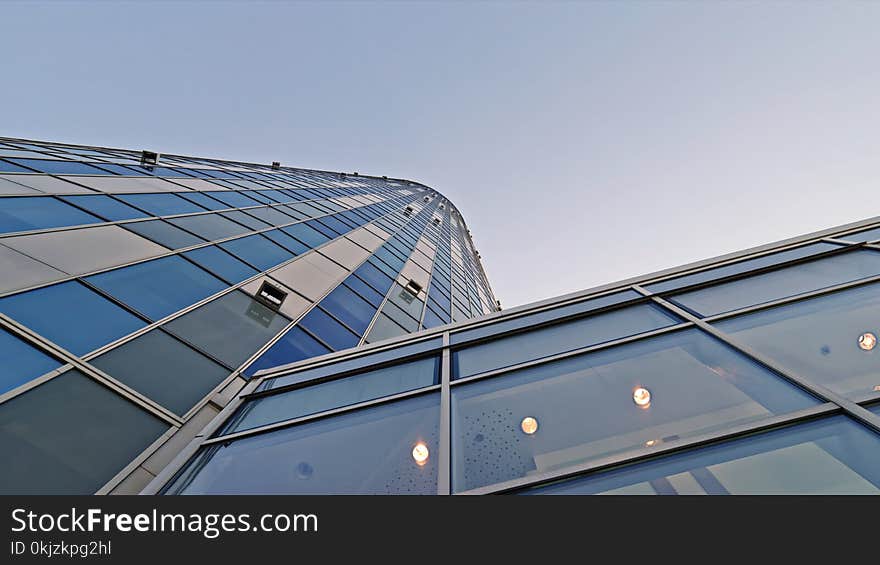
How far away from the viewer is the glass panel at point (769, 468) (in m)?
3.99

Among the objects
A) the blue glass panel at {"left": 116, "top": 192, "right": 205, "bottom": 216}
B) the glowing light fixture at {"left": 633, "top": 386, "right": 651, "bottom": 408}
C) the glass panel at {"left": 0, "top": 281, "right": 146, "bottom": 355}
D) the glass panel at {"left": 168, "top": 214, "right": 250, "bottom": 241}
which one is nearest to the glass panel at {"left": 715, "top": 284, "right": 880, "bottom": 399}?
the glowing light fixture at {"left": 633, "top": 386, "right": 651, "bottom": 408}

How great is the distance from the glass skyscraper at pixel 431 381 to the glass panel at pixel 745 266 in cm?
6

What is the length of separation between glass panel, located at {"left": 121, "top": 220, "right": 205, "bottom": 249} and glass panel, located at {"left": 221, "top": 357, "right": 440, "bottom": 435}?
6046mm

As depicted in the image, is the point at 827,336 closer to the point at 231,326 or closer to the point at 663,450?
the point at 663,450

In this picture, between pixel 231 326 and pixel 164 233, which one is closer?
pixel 231 326

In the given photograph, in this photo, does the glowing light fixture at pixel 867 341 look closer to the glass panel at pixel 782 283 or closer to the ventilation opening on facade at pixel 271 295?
the glass panel at pixel 782 283

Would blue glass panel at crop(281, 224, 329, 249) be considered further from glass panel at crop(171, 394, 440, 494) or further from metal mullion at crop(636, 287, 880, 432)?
metal mullion at crop(636, 287, 880, 432)

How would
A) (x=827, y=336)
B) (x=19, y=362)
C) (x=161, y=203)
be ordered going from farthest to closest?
(x=161, y=203) → (x=19, y=362) → (x=827, y=336)

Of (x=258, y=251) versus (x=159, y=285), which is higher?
(x=258, y=251)

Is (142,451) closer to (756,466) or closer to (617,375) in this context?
(617,375)

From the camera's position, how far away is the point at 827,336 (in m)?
6.13

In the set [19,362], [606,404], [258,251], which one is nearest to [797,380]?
Answer: [606,404]

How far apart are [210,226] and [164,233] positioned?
2.31m
